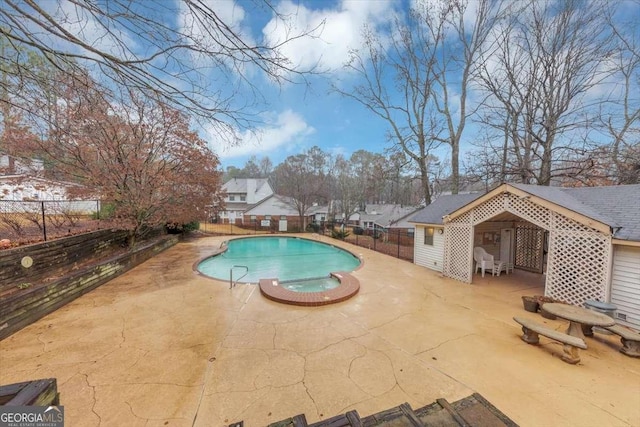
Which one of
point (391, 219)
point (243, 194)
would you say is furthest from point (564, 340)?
point (243, 194)

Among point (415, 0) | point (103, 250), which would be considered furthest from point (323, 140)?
point (103, 250)

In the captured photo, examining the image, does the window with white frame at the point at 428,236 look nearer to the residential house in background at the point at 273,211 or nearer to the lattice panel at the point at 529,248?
the lattice panel at the point at 529,248

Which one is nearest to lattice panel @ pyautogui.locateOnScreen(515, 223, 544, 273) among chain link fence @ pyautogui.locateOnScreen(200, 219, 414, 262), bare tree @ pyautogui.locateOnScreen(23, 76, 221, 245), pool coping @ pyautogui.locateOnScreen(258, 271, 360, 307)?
chain link fence @ pyautogui.locateOnScreen(200, 219, 414, 262)

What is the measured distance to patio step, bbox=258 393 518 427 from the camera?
49.6 inches

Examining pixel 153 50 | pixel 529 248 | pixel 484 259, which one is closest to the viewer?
pixel 153 50

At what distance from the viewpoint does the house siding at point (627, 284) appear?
4.84 m

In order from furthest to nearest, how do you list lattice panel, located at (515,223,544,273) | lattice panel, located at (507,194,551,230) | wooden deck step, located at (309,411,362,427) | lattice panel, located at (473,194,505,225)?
lattice panel, located at (515,223,544,273) → lattice panel, located at (473,194,505,225) → lattice panel, located at (507,194,551,230) → wooden deck step, located at (309,411,362,427)

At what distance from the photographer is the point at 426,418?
1346 mm

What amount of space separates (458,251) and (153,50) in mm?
9186

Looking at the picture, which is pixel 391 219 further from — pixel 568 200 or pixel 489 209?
pixel 568 200

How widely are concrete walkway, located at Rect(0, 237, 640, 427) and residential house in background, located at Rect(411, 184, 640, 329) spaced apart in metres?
1.32

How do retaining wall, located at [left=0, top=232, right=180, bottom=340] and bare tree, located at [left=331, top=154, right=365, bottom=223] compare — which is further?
bare tree, located at [left=331, top=154, right=365, bottom=223]

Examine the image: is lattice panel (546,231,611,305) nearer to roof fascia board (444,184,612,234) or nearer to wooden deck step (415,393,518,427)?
roof fascia board (444,184,612,234)

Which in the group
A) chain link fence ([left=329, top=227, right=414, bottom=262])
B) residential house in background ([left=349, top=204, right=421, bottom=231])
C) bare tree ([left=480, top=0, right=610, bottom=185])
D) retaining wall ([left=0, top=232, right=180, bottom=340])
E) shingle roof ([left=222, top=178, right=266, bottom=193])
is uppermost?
bare tree ([left=480, top=0, right=610, bottom=185])
